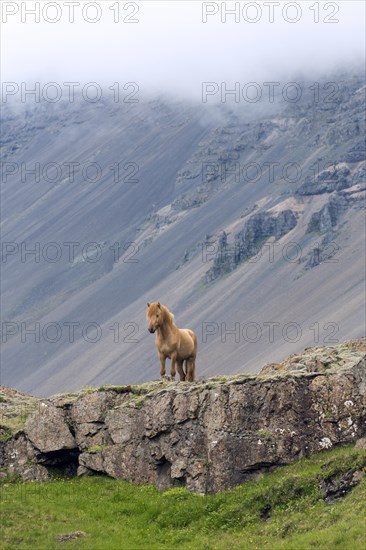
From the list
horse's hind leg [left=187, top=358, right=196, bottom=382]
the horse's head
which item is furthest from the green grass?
horse's hind leg [left=187, top=358, right=196, bottom=382]

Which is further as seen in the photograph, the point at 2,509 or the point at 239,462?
the point at 239,462

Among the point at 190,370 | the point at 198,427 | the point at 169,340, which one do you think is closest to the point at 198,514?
the point at 198,427

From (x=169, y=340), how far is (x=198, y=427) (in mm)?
5192

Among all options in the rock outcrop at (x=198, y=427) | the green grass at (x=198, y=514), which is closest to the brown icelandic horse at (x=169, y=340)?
the rock outcrop at (x=198, y=427)

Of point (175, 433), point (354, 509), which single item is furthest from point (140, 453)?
point (354, 509)

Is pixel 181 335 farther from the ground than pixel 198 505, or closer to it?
farther from the ground

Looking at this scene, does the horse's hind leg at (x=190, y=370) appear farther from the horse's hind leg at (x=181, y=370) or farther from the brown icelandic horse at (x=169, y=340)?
the horse's hind leg at (x=181, y=370)

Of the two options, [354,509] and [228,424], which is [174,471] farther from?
[354,509]

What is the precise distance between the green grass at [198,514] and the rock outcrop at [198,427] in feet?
2.50

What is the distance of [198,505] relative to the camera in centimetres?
3170

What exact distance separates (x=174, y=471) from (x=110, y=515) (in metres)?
3.01

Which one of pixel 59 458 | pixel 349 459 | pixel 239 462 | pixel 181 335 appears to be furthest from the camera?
pixel 181 335

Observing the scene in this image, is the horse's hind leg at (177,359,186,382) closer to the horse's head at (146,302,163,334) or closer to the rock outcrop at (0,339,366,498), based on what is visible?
the horse's head at (146,302,163,334)

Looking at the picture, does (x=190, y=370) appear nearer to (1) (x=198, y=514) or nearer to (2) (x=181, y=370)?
(2) (x=181, y=370)
